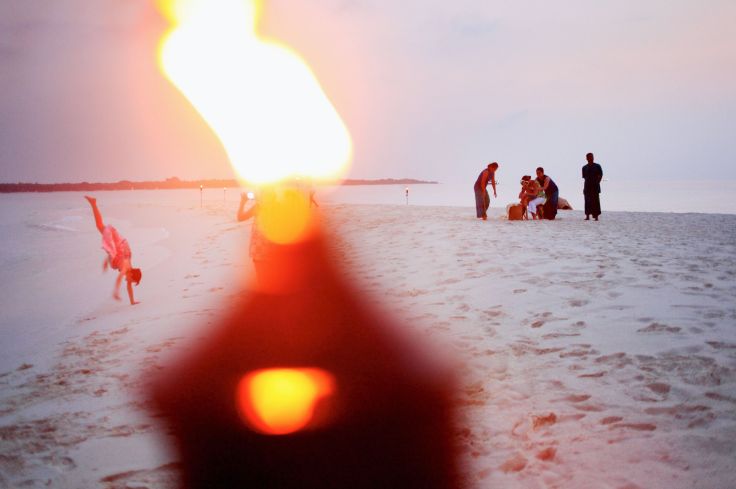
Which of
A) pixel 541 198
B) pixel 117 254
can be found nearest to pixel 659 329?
pixel 117 254

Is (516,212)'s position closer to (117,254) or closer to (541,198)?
(541,198)

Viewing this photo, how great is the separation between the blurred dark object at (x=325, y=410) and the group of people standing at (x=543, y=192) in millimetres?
10990

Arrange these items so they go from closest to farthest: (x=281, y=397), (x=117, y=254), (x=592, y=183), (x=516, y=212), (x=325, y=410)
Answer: (x=325, y=410)
(x=281, y=397)
(x=117, y=254)
(x=592, y=183)
(x=516, y=212)

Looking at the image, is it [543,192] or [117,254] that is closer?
[117,254]

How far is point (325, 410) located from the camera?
3471 mm

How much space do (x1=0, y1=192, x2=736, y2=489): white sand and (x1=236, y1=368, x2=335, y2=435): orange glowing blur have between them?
643mm

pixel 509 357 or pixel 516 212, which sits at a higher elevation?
pixel 516 212

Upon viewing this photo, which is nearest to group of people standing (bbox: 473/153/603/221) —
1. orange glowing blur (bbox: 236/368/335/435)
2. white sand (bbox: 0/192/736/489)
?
white sand (bbox: 0/192/736/489)

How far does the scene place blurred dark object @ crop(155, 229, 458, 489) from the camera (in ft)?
9.04

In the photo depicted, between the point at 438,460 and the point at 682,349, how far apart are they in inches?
95.1

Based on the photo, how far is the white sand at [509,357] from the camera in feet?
8.96

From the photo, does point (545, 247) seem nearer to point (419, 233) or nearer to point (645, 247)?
point (645, 247)

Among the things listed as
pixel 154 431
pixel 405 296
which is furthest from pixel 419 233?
pixel 154 431

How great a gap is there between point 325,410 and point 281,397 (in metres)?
0.44
